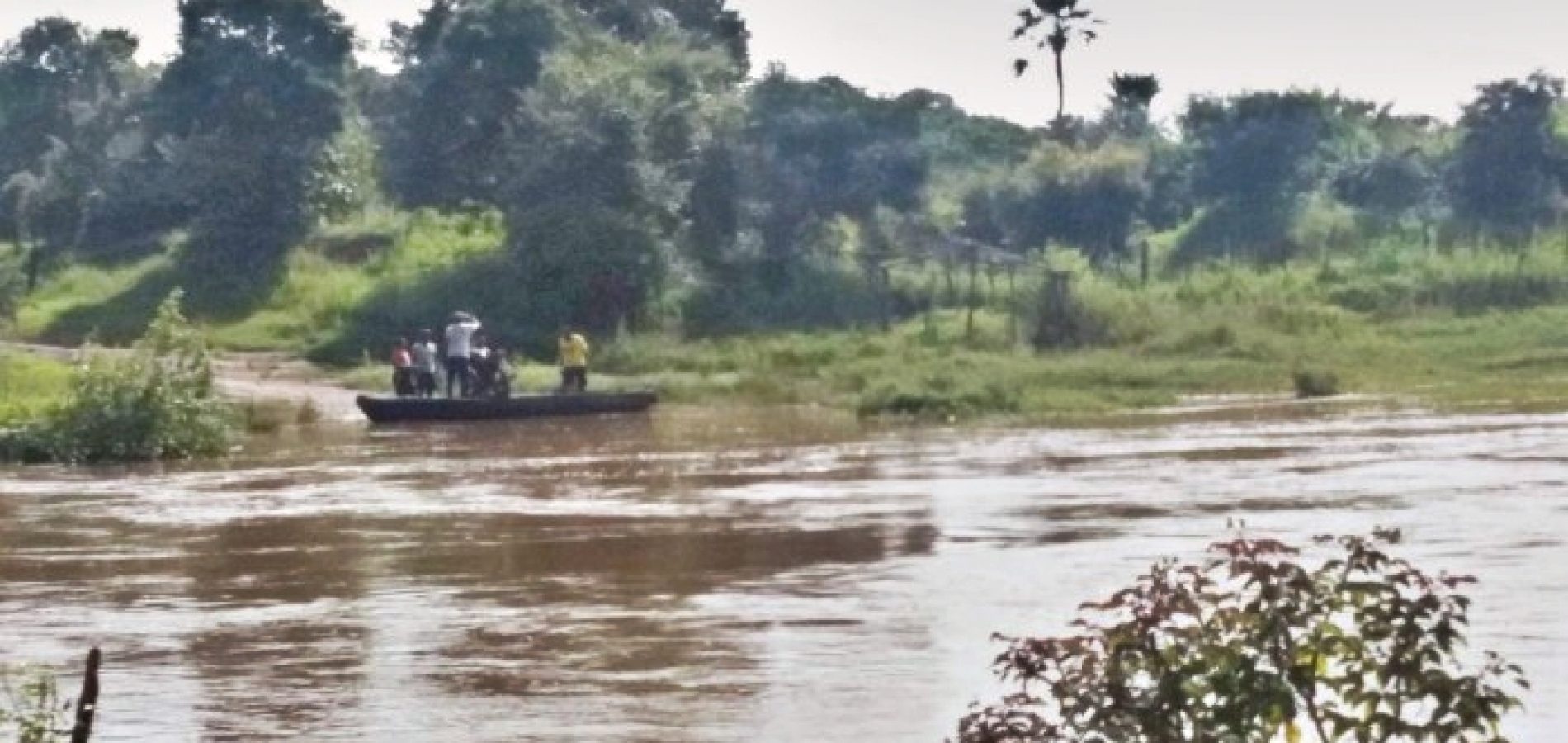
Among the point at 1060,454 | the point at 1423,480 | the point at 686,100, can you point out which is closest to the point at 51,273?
the point at 686,100

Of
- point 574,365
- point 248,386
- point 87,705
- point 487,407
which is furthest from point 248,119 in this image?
point 87,705

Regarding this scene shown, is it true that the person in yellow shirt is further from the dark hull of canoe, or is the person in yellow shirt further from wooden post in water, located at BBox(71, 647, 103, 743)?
wooden post in water, located at BBox(71, 647, 103, 743)

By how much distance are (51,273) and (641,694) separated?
48505mm

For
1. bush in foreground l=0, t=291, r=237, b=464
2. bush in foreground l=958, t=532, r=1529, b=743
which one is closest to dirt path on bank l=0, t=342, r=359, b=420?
bush in foreground l=0, t=291, r=237, b=464

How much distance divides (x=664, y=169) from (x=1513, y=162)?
2284cm

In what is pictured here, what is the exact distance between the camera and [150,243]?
6238 cm

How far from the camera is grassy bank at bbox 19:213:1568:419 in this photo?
1722 inches

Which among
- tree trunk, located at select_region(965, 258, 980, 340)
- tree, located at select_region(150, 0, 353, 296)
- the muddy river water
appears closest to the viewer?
the muddy river water

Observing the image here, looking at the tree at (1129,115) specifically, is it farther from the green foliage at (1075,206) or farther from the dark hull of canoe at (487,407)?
the dark hull of canoe at (487,407)

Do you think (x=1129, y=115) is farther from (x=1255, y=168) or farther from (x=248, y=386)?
(x=248, y=386)

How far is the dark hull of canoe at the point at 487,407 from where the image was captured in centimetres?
4072

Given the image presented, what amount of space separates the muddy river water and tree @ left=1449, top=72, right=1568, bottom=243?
29.7m

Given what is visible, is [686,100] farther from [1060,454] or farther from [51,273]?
[1060,454]

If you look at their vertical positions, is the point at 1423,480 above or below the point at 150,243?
below
